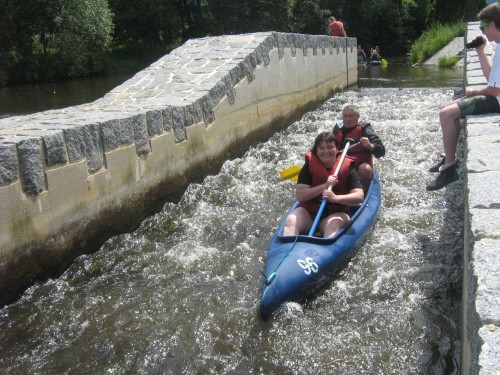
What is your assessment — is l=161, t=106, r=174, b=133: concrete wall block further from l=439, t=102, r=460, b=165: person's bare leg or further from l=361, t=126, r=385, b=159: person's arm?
l=439, t=102, r=460, b=165: person's bare leg

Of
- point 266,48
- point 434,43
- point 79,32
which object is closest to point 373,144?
point 266,48

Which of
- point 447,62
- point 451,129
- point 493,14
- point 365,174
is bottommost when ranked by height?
point 365,174

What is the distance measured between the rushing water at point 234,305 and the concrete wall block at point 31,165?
2.72ft

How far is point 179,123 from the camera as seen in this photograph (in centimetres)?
610

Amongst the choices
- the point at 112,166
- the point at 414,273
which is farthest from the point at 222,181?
the point at 414,273

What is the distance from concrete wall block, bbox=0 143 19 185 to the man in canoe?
7.13 feet

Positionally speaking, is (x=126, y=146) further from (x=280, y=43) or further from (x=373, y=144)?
(x=280, y=43)

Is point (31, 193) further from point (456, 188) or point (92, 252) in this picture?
point (456, 188)

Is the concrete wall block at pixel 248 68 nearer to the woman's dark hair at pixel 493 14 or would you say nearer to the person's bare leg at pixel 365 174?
the person's bare leg at pixel 365 174

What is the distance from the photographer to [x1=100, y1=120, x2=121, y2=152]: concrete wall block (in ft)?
15.9

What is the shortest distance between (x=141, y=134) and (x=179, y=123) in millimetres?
779

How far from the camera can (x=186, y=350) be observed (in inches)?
131

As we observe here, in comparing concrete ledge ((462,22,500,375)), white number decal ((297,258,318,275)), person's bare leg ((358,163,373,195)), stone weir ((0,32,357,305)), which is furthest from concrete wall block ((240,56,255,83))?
white number decal ((297,258,318,275))

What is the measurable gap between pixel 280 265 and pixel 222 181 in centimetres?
314
